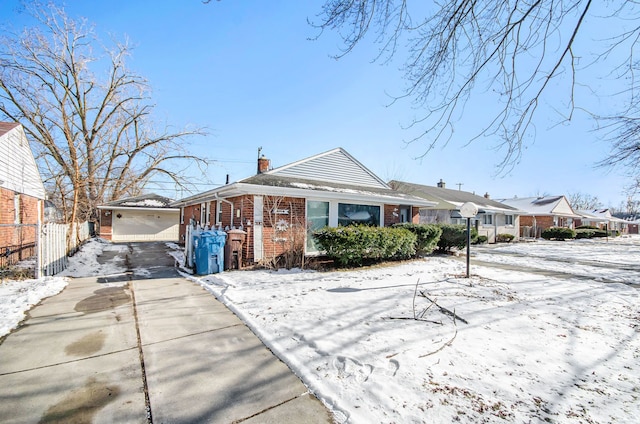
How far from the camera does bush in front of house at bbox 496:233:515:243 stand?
22.5 metres

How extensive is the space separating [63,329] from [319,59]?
5272mm

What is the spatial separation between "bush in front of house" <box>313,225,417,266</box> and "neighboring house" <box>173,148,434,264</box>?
798 millimetres

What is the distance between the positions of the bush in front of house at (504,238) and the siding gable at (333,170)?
544 inches

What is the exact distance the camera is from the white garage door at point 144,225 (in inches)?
816

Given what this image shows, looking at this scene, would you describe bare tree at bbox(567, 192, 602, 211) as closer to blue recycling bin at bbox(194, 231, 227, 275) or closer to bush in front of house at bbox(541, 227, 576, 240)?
bush in front of house at bbox(541, 227, 576, 240)

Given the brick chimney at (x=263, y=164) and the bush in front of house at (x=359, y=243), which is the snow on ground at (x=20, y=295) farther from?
the brick chimney at (x=263, y=164)

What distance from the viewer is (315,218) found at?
10062mm

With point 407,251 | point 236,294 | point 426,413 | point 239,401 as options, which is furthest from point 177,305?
point 407,251

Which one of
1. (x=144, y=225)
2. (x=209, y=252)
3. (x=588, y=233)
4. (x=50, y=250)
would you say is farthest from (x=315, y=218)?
(x=588, y=233)

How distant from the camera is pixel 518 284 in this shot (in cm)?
704

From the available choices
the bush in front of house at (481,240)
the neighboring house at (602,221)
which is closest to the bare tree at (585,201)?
the neighboring house at (602,221)

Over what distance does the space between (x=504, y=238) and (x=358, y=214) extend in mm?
17755

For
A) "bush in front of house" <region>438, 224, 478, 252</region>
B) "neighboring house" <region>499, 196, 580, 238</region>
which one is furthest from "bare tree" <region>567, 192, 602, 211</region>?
"bush in front of house" <region>438, 224, 478, 252</region>

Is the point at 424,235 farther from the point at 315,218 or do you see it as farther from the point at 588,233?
the point at 588,233
